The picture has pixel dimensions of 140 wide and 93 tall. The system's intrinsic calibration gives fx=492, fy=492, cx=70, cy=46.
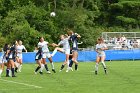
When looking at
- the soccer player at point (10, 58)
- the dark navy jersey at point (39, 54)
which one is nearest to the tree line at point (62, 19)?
the dark navy jersey at point (39, 54)

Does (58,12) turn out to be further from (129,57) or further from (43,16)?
(129,57)

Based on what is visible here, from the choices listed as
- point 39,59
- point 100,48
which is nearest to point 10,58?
point 39,59

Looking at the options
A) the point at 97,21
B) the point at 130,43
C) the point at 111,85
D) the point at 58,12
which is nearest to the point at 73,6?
the point at 58,12

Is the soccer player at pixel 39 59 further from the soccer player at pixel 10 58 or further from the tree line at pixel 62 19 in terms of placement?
the tree line at pixel 62 19

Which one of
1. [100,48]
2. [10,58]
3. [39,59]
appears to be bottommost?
[39,59]

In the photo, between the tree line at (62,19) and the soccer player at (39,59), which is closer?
the soccer player at (39,59)

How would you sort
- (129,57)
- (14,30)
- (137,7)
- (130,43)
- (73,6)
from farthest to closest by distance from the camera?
1. (137,7)
2. (73,6)
3. (14,30)
4. (130,43)
5. (129,57)

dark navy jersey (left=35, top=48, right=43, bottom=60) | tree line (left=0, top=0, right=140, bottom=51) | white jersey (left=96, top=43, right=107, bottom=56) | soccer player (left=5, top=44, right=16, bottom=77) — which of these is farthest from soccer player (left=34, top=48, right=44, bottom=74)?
tree line (left=0, top=0, right=140, bottom=51)

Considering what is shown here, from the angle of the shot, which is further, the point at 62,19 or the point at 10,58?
the point at 62,19

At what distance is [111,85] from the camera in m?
19.5

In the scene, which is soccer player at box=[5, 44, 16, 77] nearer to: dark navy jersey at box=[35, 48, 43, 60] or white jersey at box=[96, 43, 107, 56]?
dark navy jersey at box=[35, 48, 43, 60]

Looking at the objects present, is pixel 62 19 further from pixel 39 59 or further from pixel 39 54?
pixel 39 59

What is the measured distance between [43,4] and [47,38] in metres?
9.61

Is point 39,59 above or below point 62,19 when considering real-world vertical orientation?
below
